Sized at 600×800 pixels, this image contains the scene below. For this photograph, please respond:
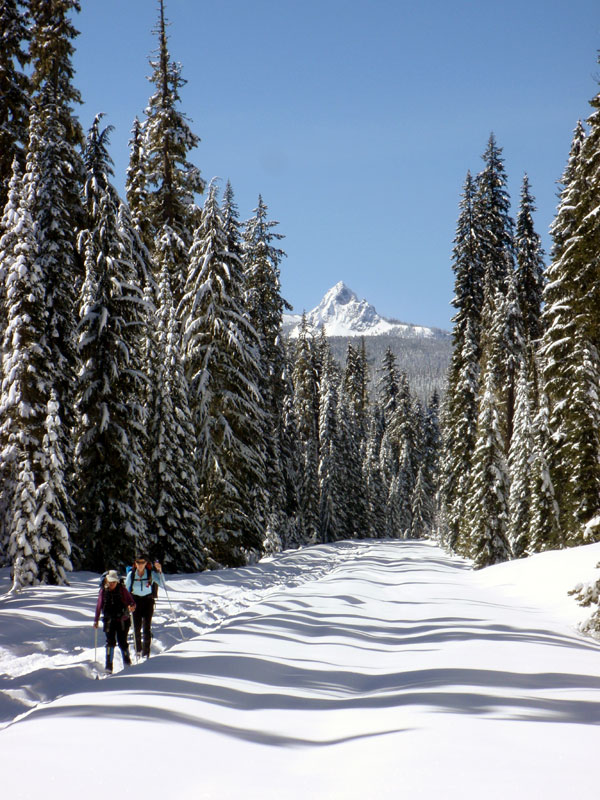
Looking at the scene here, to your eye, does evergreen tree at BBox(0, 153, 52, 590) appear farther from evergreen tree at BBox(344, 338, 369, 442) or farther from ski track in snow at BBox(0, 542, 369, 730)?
evergreen tree at BBox(344, 338, 369, 442)

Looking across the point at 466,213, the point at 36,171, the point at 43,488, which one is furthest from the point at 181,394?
the point at 466,213

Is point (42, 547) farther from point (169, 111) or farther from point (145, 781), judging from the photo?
point (169, 111)

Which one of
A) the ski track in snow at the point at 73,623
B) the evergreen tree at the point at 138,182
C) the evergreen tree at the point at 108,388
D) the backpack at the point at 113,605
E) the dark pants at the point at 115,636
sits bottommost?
the ski track in snow at the point at 73,623

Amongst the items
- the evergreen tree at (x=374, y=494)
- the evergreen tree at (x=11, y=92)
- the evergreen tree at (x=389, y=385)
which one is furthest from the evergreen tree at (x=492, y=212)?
the evergreen tree at (x=389, y=385)

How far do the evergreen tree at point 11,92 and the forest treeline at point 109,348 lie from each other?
0.05m

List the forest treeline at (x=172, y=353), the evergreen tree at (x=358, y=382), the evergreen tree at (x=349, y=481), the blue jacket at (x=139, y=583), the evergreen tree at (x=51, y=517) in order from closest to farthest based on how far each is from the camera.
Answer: the blue jacket at (x=139, y=583), the evergreen tree at (x=51, y=517), the forest treeline at (x=172, y=353), the evergreen tree at (x=349, y=481), the evergreen tree at (x=358, y=382)

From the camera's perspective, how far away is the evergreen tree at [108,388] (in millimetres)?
20719

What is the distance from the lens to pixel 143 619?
11.5 meters

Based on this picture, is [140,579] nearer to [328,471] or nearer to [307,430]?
[328,471]

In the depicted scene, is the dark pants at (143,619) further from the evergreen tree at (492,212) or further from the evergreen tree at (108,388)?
the evergreen tree at (492,212)

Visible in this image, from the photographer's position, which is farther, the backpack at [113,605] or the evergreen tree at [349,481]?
the evergreen tree at [349,481]

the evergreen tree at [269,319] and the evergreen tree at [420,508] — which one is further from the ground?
the evergreen tree at [269,319]

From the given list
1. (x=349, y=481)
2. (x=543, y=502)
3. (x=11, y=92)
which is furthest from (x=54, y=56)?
(x=349, y=481)

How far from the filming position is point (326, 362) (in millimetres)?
55938
